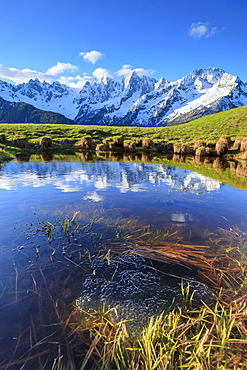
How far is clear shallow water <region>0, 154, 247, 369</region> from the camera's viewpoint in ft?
15.8

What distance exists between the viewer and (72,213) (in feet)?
32.2

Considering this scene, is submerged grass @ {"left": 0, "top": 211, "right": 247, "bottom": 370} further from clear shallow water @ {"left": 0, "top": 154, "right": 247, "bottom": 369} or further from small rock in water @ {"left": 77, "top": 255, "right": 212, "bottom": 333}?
small rock in water @ {"left": 77, "top": 255, "right": 212, "bottom": 333}

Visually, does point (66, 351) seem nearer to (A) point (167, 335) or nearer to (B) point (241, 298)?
(A) point (167, 335)

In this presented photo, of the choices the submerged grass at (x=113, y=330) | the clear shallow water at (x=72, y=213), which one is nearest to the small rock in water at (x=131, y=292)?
the submerged grass at (x=113, y=330)

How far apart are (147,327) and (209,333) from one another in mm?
1169

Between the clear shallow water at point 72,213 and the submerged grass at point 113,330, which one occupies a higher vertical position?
the clear shallow water at point 72,213

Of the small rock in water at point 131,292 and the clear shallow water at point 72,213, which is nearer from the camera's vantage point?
the small rock in water at point 131,292

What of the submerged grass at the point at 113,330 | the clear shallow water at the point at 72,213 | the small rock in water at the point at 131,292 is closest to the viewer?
the submerged grass at the point at 113,330

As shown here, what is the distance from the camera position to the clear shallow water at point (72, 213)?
4820mm

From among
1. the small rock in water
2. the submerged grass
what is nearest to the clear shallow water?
the submerged grass

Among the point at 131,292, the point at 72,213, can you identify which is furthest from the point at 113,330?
the point at 72,213

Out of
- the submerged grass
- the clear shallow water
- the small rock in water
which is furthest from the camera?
the clear shallow water

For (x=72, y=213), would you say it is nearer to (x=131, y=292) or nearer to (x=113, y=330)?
(x=131, y=292)

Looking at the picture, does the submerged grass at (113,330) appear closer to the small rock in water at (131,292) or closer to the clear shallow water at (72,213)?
the clear shallow water at (72,213)
